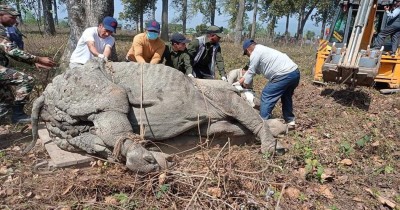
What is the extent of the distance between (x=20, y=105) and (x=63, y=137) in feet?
5.30

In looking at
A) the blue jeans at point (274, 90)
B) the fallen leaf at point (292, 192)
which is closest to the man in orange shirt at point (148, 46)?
the blue jeans at point (274, 90)

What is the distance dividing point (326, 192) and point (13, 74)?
435 centimetres

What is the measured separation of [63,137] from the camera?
390cm

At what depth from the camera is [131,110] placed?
3879 mm

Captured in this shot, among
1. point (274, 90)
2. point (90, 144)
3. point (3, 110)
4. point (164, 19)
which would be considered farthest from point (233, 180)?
point (164, 19)

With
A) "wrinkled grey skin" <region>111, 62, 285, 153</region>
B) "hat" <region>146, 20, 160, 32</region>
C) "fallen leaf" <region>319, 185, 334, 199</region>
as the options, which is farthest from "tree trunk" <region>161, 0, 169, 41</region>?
"fallen leaf" <region>319, 185, 334, 199</region>

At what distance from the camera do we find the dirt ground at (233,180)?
318cm

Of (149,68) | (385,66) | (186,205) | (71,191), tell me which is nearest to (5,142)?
(71,191)

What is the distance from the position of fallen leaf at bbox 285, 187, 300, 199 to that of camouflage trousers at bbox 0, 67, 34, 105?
12.6ft

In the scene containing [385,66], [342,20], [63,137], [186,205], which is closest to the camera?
[186,205]

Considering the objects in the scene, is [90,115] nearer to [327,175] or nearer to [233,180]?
[233,180]

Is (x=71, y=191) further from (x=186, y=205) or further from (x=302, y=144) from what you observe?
(x=302, y=144)

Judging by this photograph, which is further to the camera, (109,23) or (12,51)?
(109,23)

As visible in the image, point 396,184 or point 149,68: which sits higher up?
point 149,68
